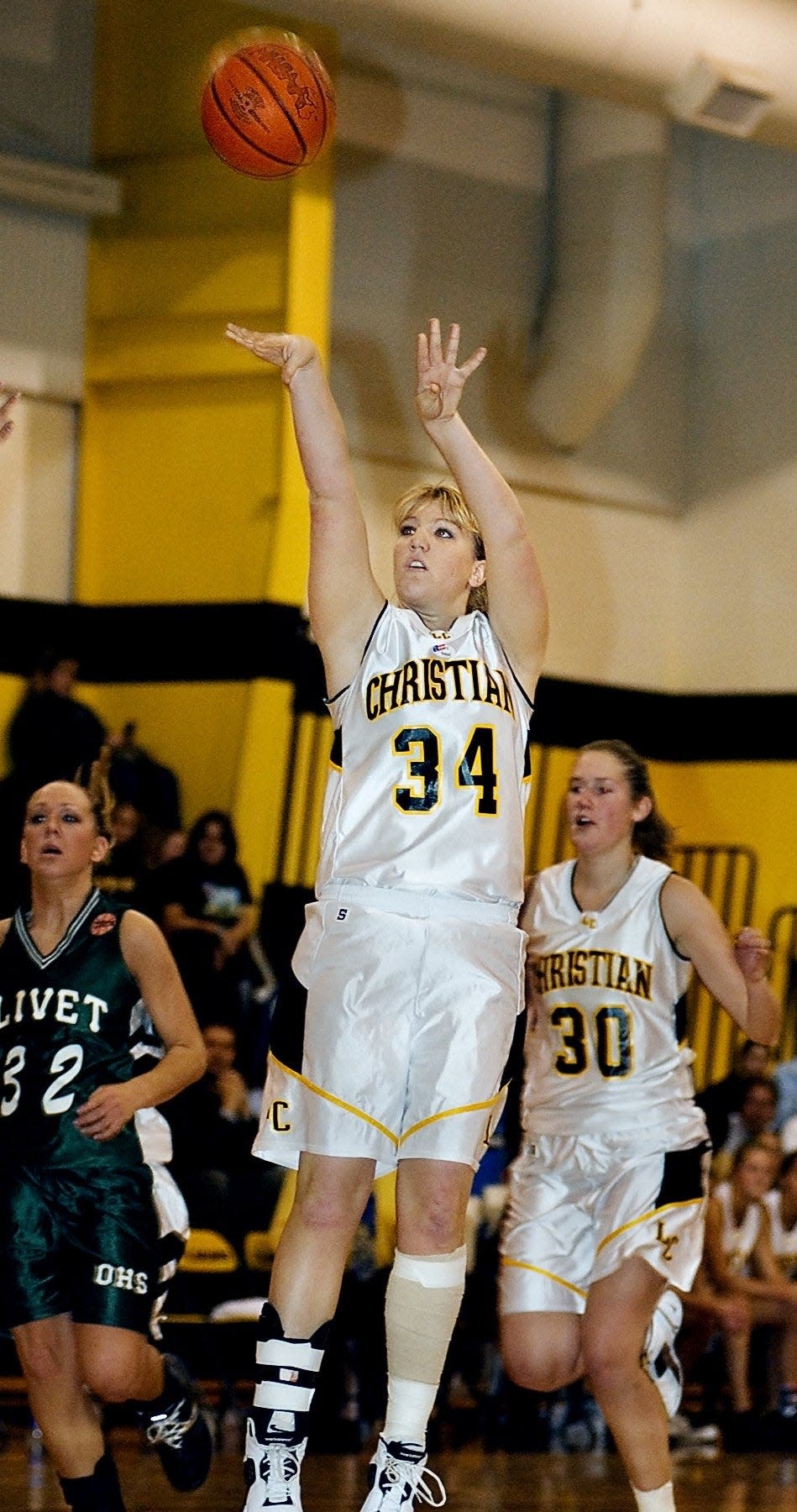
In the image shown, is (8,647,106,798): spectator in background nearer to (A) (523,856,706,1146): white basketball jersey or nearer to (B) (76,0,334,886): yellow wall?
(B) (76,0,334,886): yellow wall

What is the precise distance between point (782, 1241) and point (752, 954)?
15.5 ft

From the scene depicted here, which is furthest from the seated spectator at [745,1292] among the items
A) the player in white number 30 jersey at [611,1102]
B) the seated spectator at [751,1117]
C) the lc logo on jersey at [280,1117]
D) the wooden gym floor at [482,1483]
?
the lc logo on jersey at [280,1117]

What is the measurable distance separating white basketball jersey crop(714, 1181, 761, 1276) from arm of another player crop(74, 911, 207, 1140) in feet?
15.7

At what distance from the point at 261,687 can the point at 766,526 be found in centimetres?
429

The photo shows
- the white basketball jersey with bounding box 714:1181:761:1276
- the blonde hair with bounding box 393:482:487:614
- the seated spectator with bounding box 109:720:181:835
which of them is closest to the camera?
the blonde hair with bounding box 393:482:487:614

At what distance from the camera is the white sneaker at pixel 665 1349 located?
18.9ft

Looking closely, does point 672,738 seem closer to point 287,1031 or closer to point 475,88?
point 475,88

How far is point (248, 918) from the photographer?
34.8ft

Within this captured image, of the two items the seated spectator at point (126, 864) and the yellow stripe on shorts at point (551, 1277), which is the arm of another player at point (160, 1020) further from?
the seated spectator at point (126, 864)

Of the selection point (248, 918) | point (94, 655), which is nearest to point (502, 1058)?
point (248, 918)

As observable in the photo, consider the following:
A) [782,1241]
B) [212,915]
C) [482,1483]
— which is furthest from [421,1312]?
[212,915]

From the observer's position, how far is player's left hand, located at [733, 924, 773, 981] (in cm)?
562

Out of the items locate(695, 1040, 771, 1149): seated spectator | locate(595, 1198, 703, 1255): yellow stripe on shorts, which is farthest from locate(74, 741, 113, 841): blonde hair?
locate(695, 1040, 771, 1149): seated spectator

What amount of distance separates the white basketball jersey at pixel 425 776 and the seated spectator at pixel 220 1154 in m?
4.51
